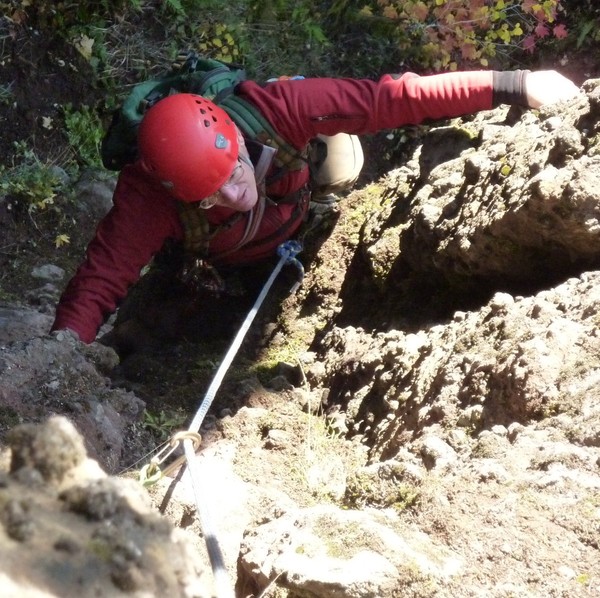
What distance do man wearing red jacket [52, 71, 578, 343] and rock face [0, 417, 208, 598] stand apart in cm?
226

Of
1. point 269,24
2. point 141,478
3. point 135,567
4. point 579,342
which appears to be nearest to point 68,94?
point 269,24

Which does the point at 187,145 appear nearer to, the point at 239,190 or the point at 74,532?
the point at 239,190

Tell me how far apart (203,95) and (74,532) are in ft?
10.2

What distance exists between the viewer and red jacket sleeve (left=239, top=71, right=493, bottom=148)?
12.4 ft

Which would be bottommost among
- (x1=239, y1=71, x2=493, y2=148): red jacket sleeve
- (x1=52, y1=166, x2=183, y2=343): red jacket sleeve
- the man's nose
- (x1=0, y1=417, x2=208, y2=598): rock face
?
(x1=0, y1=417, x2=208, y2=598): rock face

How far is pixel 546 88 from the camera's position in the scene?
11.9ft

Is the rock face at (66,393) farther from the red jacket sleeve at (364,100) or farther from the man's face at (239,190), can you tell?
the red jacket sleeve at (364,100)

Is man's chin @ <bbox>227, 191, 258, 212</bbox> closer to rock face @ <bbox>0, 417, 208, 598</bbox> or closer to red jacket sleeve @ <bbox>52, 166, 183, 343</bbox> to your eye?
red jacket sleeve @ <bbox>52, 166, 183, 343</bbox>

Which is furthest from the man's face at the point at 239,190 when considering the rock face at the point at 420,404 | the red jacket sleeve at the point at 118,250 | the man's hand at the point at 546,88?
the man's hand at the point at 546,88

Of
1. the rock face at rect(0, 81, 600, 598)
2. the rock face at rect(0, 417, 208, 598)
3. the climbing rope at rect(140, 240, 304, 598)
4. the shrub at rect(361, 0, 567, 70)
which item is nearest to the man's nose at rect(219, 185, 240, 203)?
the climbing rope at rect(140, 240, 304, 598)

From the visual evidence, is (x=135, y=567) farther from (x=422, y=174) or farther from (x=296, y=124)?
(x=422, y=174)

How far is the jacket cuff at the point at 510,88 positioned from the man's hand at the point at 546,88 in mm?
24

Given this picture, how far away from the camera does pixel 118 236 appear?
3.78 m

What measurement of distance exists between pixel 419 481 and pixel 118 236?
2.30 meters
